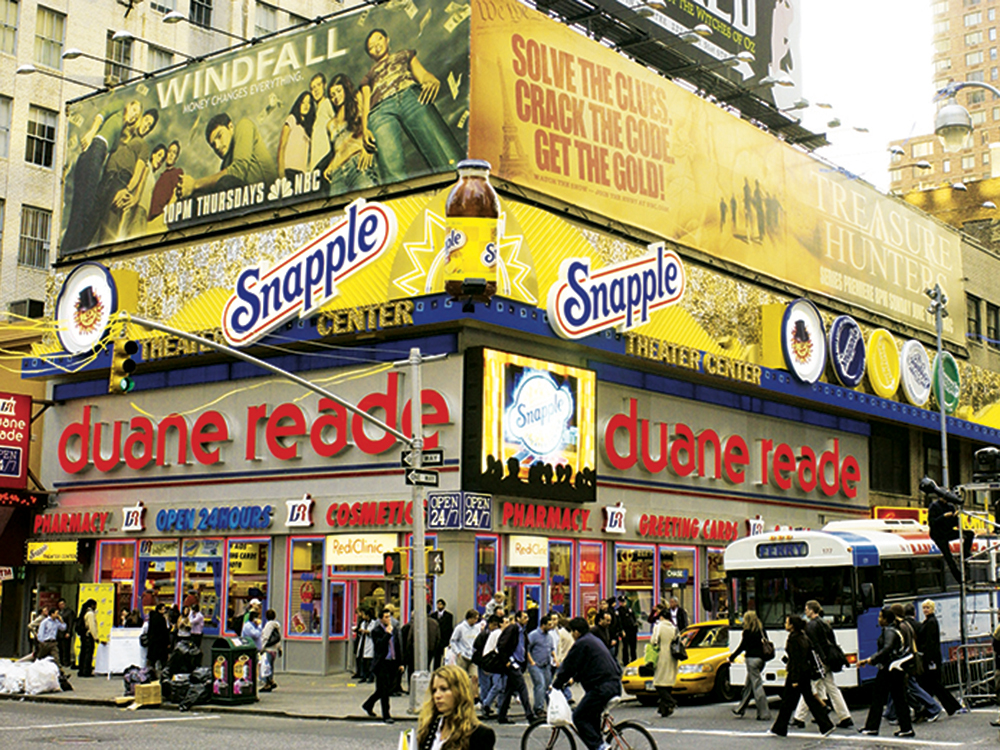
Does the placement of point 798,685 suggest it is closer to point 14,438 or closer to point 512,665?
point 512,665

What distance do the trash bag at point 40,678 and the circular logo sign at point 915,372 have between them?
32630mm

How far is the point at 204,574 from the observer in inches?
1363

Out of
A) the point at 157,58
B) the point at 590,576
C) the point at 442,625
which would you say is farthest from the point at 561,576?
the point at 157,58

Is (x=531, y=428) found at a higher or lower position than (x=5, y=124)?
lower

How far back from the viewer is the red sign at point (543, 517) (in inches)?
1190

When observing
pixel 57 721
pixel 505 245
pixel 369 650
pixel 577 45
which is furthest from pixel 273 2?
pixel 57 721

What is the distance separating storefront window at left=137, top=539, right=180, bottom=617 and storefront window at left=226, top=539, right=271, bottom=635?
2134mm

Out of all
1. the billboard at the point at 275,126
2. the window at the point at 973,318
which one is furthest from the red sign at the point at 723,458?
the window at the point at 973,318

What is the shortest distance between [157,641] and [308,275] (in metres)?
11.1

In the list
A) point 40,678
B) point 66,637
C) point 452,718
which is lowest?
point 40,678

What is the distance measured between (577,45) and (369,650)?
1742 centimetres

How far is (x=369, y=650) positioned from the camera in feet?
91.4

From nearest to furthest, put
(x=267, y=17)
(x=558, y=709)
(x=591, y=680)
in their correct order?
1. (x=558, y=709)
2. (x=591, y=680)
3. (x=267, y=17)

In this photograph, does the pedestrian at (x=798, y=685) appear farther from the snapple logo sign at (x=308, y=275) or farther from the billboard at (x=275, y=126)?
the billboard at (x=275, y=126)
